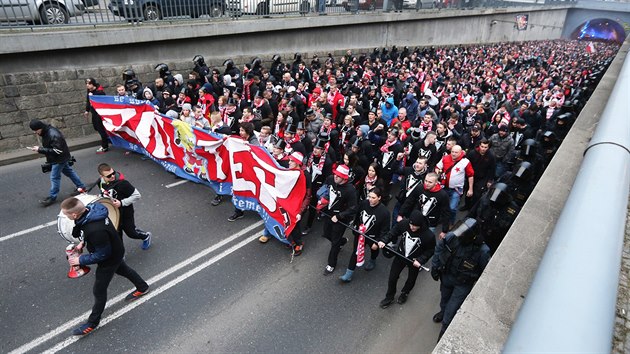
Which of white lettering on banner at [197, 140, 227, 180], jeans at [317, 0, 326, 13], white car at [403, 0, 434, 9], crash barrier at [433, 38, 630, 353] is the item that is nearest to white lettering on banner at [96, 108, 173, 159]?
white lettering on banner at [197, 140, 227, 180]

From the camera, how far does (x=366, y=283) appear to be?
5.81 meters

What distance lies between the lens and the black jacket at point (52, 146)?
6928mm

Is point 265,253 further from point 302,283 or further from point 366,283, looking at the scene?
point 366,283

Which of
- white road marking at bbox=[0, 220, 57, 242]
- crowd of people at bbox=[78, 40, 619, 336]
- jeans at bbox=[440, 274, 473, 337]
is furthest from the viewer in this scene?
white road marking at bbox=[0, 220, 57, 242]

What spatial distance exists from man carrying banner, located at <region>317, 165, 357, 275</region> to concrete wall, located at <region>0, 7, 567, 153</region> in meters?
8.65

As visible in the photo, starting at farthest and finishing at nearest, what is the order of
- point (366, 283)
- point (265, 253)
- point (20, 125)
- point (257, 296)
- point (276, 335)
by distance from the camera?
point (20, 125) < point (265, 253) < point (366, 283) < point (257, 296) < point (276, 335)

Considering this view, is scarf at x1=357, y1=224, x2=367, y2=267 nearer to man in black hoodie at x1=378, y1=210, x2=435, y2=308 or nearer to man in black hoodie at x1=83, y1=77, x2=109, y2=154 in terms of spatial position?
man in black hoodie at x1=378, y1=210, x2=435, y2=308

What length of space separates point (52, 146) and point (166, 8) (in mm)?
7709

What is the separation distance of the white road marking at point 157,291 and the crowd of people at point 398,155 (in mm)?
666

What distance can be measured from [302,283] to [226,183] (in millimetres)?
2856

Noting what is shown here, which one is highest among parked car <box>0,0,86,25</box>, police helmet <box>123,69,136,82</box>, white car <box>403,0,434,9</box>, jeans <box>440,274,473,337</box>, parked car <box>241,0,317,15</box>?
white car <box>403,0,434,9</box>

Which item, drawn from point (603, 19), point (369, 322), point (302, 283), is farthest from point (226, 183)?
point (603, 19)

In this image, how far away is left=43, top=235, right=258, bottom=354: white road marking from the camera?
4.51 meters

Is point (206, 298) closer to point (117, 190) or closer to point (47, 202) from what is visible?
point (117, 190)
